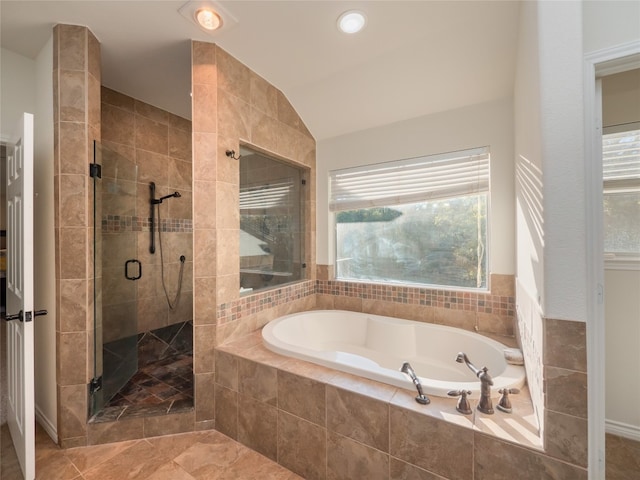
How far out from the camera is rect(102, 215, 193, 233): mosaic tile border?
6.81 ft

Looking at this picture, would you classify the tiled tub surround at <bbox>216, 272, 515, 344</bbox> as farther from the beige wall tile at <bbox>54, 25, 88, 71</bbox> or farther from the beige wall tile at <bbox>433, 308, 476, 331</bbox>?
the beige wall tile at <bbox>54, 25, 88, 71</bbox>

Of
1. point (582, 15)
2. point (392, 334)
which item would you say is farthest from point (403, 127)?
point (392, 334)

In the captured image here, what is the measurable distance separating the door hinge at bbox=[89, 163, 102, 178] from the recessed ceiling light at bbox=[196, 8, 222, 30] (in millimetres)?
1122

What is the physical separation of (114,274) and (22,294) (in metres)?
0.72

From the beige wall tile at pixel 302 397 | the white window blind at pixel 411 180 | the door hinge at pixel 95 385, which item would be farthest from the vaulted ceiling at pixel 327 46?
the door hinge at pixel 95 385

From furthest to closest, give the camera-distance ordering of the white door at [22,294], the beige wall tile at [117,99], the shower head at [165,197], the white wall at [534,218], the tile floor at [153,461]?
the shower head at [165,197] → the beige wall tile at [117,99] → the tile floor at [153,461] → the white door at [22,294] → the white wall at [534,218]

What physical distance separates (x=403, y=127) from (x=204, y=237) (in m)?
1.91

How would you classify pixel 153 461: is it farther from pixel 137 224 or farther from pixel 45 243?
pixel 137 224

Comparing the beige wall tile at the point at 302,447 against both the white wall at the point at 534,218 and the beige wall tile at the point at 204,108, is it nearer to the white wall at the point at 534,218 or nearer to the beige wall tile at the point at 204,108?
the white wall at the point at 534,218

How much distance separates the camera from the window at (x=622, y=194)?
1.65 m

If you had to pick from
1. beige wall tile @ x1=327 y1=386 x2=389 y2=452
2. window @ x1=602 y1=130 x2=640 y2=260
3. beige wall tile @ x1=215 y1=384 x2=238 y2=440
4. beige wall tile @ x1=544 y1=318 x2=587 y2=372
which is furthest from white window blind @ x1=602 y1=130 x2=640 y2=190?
beige wall tile @ x1=215 y1=384 x2=238 y2=440

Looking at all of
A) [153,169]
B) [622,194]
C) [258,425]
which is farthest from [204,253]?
[622,194]

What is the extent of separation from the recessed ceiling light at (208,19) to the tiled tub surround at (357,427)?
209cm

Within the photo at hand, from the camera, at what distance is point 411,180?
7.84 feet
